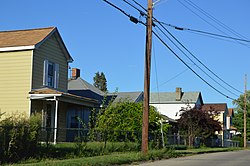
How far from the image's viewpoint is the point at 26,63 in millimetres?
24641

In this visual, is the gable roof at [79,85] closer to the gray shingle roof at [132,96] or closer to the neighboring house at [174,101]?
the gray shingle roof at [132,96]

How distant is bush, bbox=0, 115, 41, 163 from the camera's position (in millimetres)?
15367

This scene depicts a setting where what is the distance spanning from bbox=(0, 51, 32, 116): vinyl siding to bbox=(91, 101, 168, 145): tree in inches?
186

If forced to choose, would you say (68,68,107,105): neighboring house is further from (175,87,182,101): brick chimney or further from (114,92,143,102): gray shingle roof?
(175,87,182,101): brick chimney

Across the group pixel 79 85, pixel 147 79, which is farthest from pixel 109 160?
pixel 79 85

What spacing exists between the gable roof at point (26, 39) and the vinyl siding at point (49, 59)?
0.35 m

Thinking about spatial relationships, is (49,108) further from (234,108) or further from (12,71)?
(234,108)

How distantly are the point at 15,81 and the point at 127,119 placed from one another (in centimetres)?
806

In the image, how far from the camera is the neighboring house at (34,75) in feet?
80.6

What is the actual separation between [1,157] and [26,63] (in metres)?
10.3

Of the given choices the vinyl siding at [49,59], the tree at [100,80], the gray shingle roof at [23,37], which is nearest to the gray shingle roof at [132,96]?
the vinyl siding at [49,59]

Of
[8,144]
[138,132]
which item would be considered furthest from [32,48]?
[8,144]

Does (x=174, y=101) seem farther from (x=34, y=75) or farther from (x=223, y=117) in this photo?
(x=34, y=75)

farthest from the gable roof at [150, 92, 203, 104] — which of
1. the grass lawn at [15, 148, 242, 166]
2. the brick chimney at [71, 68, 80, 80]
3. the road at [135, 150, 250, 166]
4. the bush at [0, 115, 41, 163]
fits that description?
the bush at [0, 115, 41, 163]
